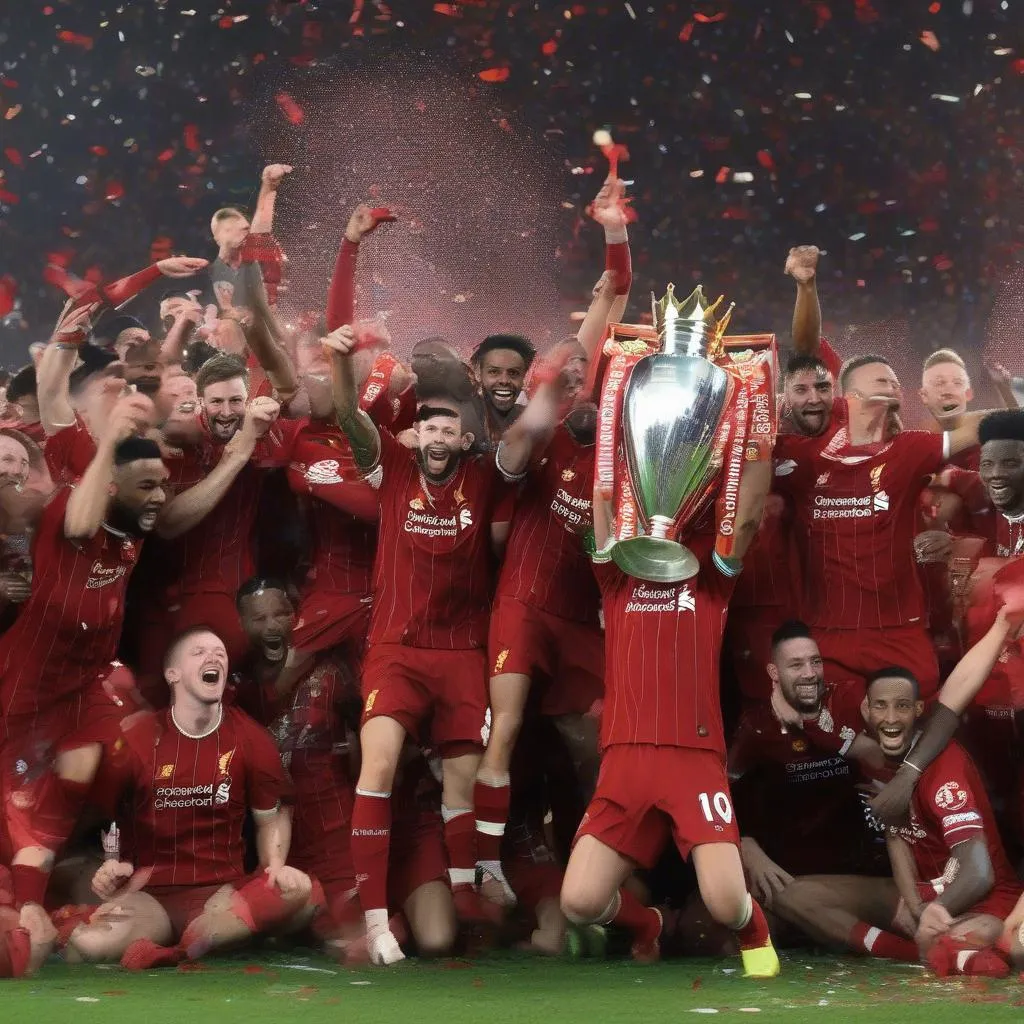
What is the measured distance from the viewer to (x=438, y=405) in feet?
16.0

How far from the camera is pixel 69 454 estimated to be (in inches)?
206

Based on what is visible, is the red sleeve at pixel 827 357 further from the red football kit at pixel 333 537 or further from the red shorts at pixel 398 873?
the red shorts at pixel 398 873

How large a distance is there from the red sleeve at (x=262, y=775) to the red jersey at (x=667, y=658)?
38.0 inches

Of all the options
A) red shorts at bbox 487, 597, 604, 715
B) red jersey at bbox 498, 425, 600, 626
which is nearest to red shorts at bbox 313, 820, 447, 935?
red shorts at bbox 487, 597, 604, 715

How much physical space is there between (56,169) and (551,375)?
4.35 meters

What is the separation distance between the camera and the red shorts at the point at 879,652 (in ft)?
16.2

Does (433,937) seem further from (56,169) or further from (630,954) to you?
(56,169)

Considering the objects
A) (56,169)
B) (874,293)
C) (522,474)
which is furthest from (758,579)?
(56,169)

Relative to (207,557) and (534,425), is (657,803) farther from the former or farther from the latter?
(207,557)

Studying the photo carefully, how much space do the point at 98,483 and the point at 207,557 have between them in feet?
1.96

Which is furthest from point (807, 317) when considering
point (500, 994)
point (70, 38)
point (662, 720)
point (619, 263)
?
point (70, 38)

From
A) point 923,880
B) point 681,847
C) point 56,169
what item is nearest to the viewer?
point 681,847

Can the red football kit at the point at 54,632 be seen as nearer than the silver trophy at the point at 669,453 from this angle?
No

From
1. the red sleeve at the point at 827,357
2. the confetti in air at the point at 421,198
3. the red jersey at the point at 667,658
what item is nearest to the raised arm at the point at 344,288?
the red jersey at the point at 667,658
